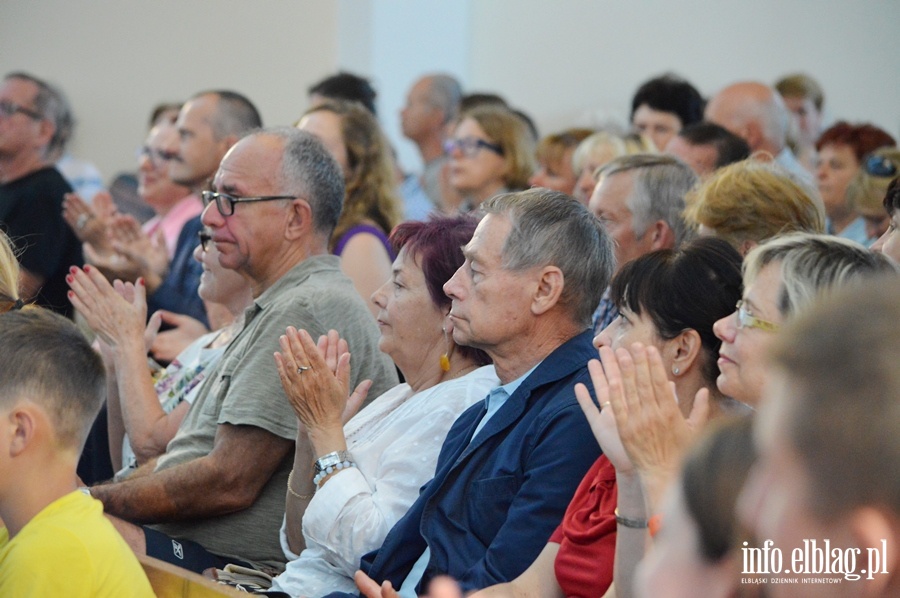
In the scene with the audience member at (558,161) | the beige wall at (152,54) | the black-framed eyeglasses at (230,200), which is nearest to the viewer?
the black-framed eyeglasses at (230,200)

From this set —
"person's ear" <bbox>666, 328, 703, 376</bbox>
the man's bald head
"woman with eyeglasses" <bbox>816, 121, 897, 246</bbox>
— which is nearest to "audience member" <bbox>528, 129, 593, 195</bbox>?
the man's bald head

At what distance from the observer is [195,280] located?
12.7 ft

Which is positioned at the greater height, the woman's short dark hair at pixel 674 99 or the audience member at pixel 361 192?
the woman's short dark hair at pixel 674 99

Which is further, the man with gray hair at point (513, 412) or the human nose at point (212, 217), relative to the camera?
the human nose at point (212, 217)

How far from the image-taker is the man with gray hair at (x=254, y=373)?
2.51 m

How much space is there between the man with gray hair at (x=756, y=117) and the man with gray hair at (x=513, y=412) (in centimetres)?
254

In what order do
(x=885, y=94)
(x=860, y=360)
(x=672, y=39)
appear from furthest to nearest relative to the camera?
(x=672, y=39) → (x=885, y=94) → (x=860, y=360)

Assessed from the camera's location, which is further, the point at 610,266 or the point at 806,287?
the point at 610,266

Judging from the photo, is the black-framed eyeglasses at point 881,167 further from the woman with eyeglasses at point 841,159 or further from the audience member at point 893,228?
the audience member at point 893,228

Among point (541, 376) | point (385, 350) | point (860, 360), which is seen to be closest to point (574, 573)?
point (541, 376)

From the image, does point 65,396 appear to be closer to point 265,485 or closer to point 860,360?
point 265,485

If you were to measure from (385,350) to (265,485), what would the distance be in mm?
460

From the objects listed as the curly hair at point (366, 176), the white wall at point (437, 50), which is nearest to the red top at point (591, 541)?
the curly hair at point (366, 176)

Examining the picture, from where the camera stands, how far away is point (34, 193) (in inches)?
174
